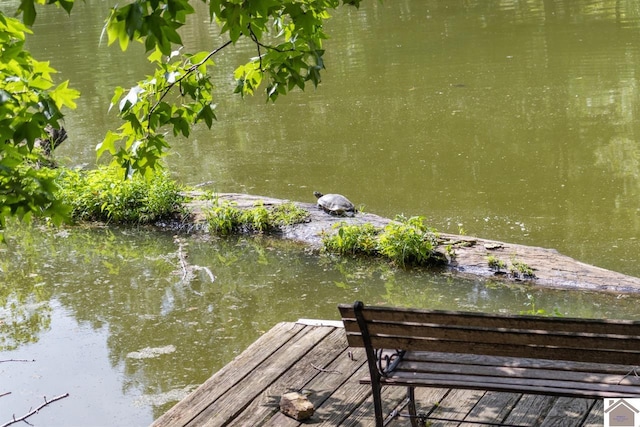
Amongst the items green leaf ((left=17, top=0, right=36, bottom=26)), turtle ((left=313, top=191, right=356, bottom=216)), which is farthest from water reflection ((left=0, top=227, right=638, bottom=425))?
green leaf ((left=17, top=0, right=36, bottom=26))

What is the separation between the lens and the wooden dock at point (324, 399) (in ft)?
13.4

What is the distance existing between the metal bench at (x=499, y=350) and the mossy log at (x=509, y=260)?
2.84 meters

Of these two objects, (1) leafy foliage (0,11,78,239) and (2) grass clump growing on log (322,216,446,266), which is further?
(2) grass clump growing on log (322,216,446,266)

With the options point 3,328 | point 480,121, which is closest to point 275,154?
point 480,121

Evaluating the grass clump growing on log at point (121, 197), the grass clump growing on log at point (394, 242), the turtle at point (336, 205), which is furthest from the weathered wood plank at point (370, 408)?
the grass clump growing on log at point (121, 197)

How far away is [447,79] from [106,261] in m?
7.37

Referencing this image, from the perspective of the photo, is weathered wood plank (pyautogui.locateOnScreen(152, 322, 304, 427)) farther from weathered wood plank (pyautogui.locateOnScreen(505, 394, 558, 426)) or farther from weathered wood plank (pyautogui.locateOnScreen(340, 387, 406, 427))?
weathered wood plank (pyautogui.locateOnScreen(505, 394, 558, 426))

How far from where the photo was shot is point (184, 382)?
5.79m

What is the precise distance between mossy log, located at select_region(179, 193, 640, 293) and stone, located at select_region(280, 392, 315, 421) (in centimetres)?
296

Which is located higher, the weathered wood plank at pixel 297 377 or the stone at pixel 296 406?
the stone at pixel 296 406

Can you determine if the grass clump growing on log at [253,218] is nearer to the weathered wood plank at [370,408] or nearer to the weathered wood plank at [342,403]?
the weathered wood plank at [342,403]

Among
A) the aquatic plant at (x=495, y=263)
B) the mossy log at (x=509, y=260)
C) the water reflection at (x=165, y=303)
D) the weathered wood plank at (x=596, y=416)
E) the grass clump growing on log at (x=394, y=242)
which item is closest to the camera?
the weathered wood plank at (x=596, y=416)

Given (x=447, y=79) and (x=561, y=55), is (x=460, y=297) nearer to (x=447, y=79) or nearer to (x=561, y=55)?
(x=447, y=79)

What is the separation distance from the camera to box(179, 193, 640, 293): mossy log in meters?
6.51
